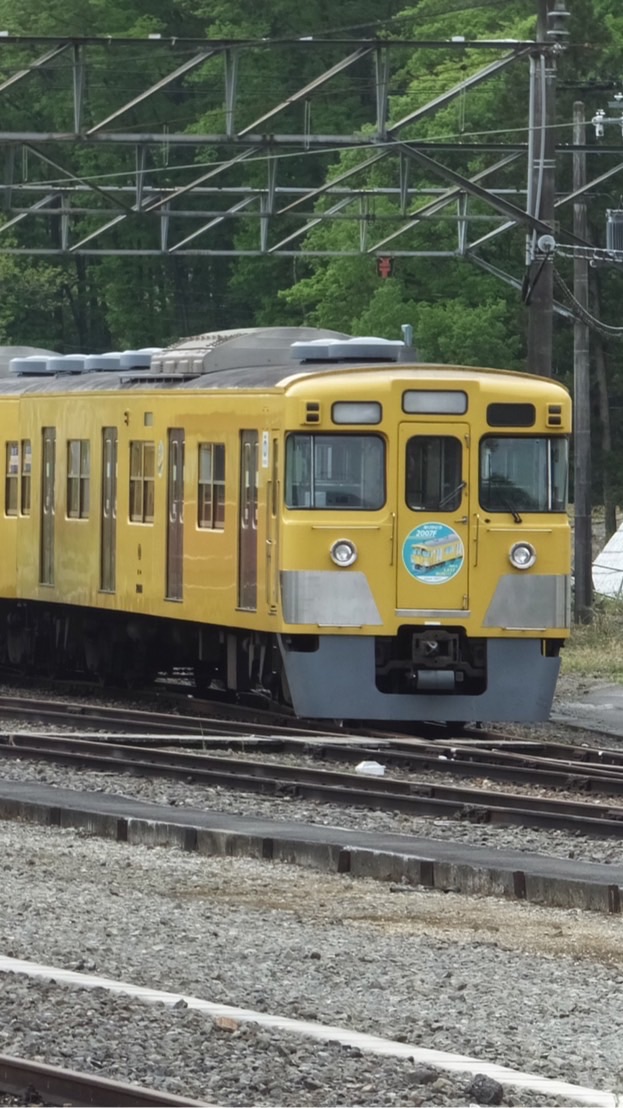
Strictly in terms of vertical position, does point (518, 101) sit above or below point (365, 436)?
above

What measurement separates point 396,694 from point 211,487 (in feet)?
8.56

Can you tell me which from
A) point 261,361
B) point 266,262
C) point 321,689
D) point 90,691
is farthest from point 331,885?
point 266,262

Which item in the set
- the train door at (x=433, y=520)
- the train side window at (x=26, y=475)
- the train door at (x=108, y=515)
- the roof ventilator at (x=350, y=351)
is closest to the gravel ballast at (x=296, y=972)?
the train door at (x=433, y=520)

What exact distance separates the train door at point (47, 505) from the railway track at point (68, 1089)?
1642 cm

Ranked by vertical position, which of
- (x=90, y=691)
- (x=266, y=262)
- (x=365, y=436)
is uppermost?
(x=266, y=262)

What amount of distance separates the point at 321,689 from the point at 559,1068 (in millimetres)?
10152

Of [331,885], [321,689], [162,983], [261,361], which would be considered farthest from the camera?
[261,361]

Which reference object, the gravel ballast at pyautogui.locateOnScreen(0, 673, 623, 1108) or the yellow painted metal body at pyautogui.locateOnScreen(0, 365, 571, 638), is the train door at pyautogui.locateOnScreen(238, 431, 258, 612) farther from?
the gravel ballast at pyautogui.locateOnScreen(0, 673, 623, 1108)

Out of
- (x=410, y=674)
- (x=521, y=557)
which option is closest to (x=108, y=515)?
(x=410, y=674)

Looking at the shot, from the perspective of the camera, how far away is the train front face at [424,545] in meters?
17.6

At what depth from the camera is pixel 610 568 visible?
4184cm

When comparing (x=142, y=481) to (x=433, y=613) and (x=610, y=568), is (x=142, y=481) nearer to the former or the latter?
(x=433, y=613)

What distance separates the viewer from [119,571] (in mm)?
21406

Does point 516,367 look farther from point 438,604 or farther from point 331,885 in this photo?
point 331,885
